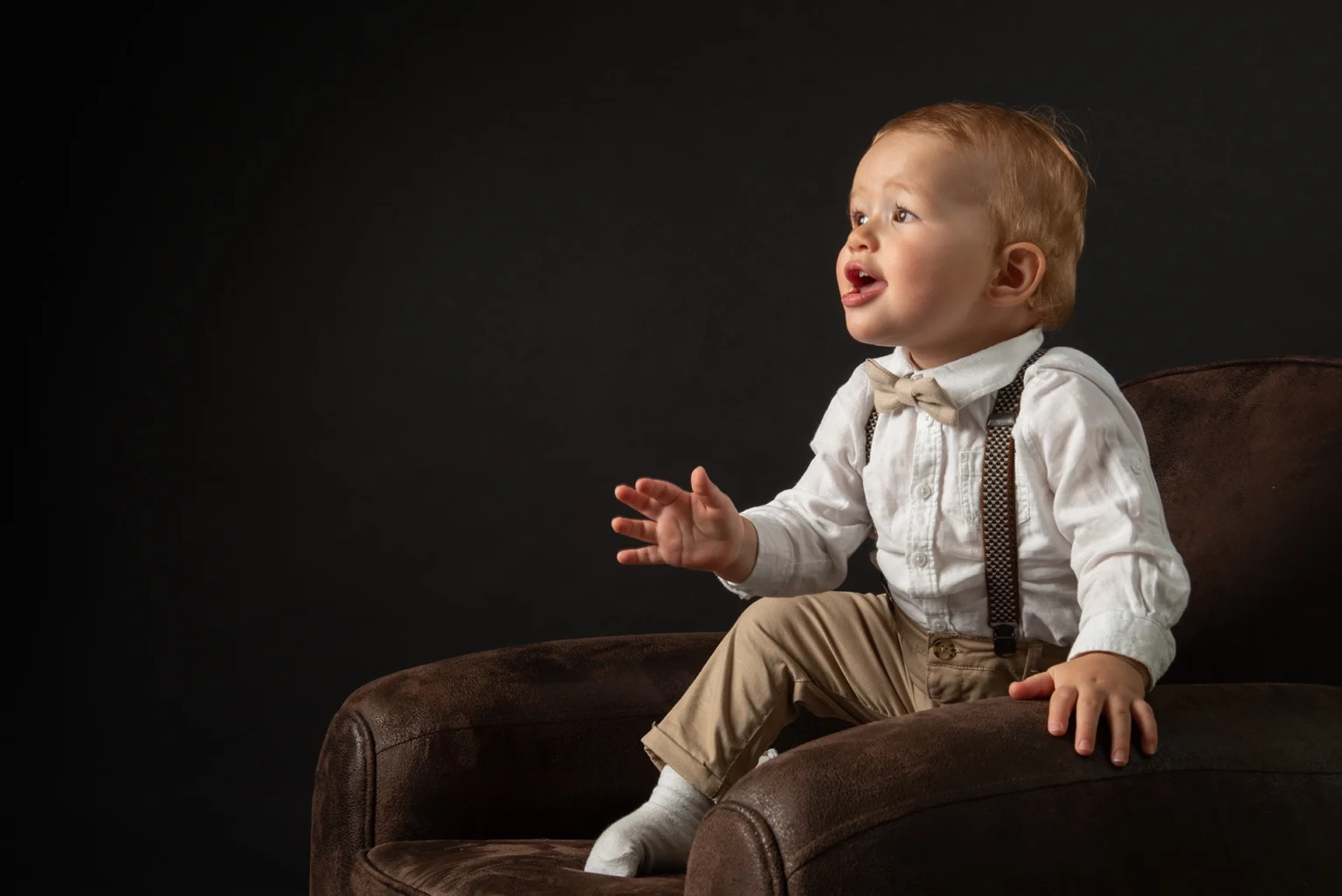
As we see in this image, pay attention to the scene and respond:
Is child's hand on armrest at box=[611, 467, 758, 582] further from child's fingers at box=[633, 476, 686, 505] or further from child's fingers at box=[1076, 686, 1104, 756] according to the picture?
child's fingers at box=[1076, 686, 1104, 756]

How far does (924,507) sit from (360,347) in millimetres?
1392

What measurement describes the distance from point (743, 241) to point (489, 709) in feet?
3.65

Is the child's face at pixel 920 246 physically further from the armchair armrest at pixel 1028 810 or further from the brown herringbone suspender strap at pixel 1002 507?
the armchair armrest at pixel 1028 810

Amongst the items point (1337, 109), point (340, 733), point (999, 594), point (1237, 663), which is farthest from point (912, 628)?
point (1337, 109)

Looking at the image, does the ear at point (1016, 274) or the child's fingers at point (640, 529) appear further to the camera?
the ear at point (1016, 274)

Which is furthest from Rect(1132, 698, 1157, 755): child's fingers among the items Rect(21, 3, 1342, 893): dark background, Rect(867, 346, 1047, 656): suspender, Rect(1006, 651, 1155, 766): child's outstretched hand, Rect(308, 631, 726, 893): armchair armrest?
Rect(21, 3, 1342, 893): dark background

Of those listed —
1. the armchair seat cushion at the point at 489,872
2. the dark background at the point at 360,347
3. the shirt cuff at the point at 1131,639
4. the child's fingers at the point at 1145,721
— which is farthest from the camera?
the dark background at the point at 360,347

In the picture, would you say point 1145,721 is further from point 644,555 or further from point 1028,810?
point 644,555

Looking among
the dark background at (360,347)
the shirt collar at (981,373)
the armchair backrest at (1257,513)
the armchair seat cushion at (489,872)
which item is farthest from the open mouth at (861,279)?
the dark background at (360,347)

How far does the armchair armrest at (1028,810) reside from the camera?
3.60ft

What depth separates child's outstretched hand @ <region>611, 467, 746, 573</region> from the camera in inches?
59.1

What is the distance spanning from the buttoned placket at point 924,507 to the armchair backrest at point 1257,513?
11.8 inches

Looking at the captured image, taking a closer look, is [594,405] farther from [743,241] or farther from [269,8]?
[269,8]

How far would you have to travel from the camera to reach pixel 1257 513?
1690mm
